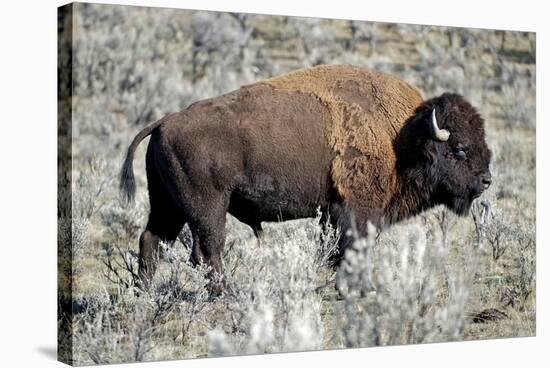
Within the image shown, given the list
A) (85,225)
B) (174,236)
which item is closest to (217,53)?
(174,236)

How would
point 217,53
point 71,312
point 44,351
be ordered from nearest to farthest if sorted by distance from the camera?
point 71,312, point 44,351, point 217,53

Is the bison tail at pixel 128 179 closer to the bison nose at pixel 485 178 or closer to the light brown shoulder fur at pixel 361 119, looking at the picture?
the light brown shoulder fur at pixel 361 119

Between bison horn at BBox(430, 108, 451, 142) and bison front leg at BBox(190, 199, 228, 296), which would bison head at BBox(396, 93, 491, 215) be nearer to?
bison horn at BBox(430, 108, 451, 142)

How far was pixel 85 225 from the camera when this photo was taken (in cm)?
784

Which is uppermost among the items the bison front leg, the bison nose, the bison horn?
the bison horn

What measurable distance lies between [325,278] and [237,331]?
1.12 metres

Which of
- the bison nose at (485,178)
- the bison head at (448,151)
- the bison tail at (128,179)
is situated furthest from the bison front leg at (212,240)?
the bison nose at (485,178)

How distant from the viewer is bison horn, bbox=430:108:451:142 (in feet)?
29.5

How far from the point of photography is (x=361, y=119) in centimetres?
899

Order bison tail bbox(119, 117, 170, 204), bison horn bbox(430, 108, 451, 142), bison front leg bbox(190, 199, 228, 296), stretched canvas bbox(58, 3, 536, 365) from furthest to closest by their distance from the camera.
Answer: bison horn bbox(430, 108, 451, 142) → bison front leg bbox(190, 199, 228, 296) → bison tail bbox(119, 117, 170, 204) → stretched canvas bbox(58, 3, 536, 365)

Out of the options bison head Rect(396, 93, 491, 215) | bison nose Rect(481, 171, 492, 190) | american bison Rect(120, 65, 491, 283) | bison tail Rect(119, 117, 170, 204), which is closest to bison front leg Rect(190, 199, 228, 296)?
american bison Rect(120, 65, 491, 283)

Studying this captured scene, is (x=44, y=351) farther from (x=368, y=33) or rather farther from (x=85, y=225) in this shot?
(x=368, y=33)

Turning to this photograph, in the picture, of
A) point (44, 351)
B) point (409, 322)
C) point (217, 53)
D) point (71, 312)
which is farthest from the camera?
point (217, 53)

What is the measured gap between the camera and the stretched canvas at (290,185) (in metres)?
7.98
